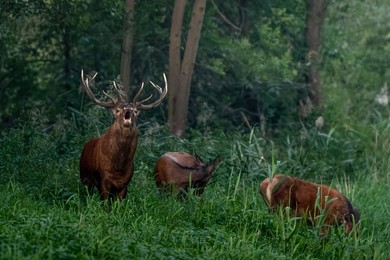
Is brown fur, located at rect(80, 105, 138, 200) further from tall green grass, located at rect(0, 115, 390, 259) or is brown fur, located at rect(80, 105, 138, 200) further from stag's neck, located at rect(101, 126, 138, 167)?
tall green grass, located at rect(0, 115, 390, 259)

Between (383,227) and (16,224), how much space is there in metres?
5.12

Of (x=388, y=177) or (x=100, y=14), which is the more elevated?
(x=100, y=14)

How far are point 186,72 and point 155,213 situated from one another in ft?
26.0

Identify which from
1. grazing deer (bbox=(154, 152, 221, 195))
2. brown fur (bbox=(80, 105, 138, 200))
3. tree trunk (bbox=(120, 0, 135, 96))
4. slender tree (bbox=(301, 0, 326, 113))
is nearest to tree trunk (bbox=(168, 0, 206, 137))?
tree trunk (bbox=(120, 0, 135, 96))

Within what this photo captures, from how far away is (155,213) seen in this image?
12.7m

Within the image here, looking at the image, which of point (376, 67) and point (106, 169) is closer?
point (106, 169)

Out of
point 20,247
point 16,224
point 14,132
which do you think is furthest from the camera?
point 14,132

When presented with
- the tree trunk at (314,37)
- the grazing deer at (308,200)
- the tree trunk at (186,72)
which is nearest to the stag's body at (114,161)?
the grazing deer at (308,200)

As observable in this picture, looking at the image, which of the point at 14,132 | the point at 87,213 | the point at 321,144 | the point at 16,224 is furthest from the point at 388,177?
the point at 16,224

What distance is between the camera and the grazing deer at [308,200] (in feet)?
41.2

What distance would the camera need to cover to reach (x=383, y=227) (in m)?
14.3

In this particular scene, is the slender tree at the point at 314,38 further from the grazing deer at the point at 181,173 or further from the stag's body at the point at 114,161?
the stag's body at the point at 114,161

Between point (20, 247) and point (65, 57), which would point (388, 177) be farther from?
point (20, 247)

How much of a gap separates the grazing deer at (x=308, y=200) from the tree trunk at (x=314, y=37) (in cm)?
1133
